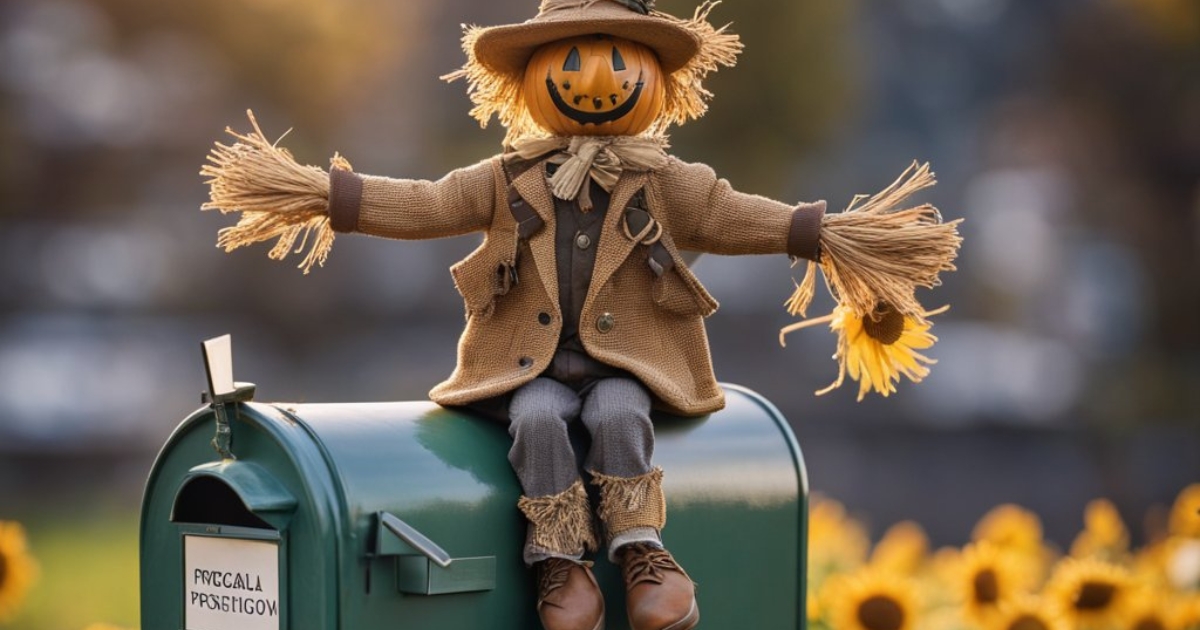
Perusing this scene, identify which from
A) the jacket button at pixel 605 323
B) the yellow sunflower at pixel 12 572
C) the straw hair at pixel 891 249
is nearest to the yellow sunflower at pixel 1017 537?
the straw hair at pixel 891 249

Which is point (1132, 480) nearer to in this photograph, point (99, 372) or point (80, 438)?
point (80, 438)

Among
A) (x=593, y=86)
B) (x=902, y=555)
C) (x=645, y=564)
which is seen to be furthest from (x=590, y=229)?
(x=902, y=555)

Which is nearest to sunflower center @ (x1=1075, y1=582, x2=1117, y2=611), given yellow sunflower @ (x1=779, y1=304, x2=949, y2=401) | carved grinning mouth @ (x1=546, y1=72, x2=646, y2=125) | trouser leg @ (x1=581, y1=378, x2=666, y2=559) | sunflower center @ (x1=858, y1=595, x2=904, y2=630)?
sunflower center @ (x1=858, y1=595, x2=904, y2=630)

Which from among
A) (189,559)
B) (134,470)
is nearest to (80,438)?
(134,470)

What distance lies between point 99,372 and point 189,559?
13.7 meters

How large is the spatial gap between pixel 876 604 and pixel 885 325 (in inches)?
51.7

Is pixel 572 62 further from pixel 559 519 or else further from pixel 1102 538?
pixel 1102 538

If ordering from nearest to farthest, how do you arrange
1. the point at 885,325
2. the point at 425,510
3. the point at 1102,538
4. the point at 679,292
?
the point at 425,510, the point at 679,292, the point at 885,325, the point at 1102,538

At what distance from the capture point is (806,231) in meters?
3.82

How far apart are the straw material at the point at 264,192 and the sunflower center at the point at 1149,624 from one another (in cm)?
303

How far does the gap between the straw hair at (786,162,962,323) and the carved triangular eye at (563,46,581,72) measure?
66cm

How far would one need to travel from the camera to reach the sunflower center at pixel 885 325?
4039mm

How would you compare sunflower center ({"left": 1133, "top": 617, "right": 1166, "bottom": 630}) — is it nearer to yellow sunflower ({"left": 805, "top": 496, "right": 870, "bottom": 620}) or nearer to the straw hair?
yellow sunflower ({"left": 805, "top": 496, "right": 870, "bottom": 620})

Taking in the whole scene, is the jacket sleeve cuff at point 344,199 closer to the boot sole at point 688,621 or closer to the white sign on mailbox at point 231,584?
the white sign on mailbox at point 231,584
